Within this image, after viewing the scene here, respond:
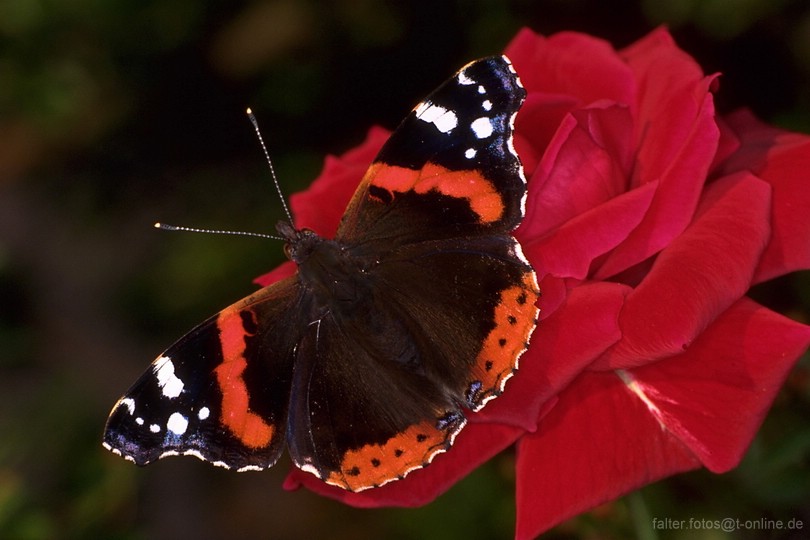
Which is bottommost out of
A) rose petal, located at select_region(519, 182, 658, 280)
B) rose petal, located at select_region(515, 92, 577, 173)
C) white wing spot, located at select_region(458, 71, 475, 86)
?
rose petal, located at select_region(519, 182, 658, 280)

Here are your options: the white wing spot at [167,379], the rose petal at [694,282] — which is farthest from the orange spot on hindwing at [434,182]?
the white wing spot at [167,379]

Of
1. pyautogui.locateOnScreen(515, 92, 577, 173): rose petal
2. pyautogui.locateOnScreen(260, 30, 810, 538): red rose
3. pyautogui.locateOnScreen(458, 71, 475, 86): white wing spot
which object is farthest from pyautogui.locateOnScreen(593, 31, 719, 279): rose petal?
pyautogui.locateOnScreen(458, 71, 475, 86): white wing spot

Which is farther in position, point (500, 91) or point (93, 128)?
point (93, 128)

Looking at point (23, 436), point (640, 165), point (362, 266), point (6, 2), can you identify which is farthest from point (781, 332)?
point (23, 436)

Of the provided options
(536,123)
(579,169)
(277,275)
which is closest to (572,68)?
(536,123)

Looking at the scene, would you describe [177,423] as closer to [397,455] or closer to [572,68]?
[397,455]

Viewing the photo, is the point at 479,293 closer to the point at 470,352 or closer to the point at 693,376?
the point at 470,352

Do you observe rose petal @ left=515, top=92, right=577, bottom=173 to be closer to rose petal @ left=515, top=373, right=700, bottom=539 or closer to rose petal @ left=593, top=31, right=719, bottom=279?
rose petal @ left=593, top=31, right=719, bottom=279
